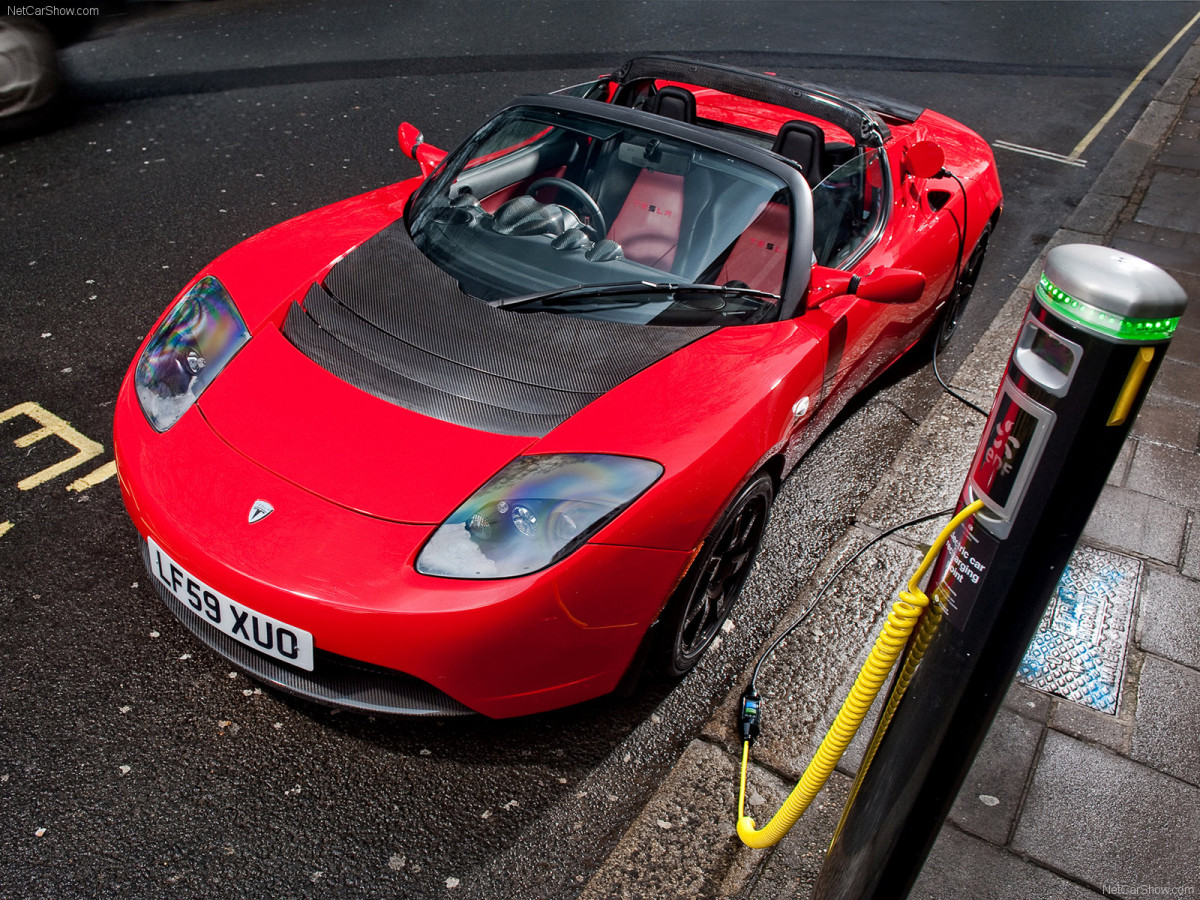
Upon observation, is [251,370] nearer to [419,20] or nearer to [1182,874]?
[1182,874]

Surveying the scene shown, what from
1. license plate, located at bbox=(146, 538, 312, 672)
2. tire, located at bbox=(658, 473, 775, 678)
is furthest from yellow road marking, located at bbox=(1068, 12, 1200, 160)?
license plate, located at bbox=(146, 538, 312, 672)

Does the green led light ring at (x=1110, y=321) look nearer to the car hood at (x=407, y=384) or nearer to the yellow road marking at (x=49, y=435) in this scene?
the car hood at (x=407, y=384)

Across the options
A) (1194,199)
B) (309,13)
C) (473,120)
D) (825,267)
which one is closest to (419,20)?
(309,13)

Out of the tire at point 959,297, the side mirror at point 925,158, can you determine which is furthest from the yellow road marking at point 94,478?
the tire at point 959,297

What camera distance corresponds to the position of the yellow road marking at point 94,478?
3.16m

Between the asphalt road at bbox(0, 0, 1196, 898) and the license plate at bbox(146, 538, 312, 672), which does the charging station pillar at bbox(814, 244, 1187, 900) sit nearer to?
the asphalt road at bbox(0, 0, 1196, 898)

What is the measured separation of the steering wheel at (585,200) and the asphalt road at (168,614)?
3.94 feet

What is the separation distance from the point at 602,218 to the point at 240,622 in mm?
1819

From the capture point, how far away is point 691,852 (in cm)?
222

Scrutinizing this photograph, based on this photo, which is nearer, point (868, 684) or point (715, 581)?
point (868, 684)

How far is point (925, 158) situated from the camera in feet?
12.0

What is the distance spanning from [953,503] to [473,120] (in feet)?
16.2

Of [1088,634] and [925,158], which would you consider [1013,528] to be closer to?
[1088,634]

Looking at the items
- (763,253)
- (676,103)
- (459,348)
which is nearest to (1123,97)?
(676,103)
